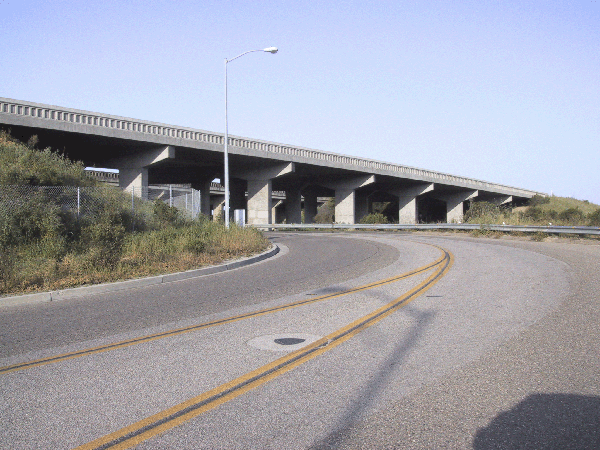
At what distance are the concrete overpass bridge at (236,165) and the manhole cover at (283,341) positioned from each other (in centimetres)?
1590

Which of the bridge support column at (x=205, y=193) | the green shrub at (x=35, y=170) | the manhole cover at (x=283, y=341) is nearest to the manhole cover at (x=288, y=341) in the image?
the manhole cover at (x=283, y=341)

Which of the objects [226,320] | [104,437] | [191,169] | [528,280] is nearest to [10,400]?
[104,437]

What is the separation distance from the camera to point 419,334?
6.34m

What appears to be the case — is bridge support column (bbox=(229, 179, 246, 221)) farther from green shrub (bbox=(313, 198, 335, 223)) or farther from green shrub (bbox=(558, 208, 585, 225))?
green shrub (bbox=(558, 208, 585, 225))

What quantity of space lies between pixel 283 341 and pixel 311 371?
119 centimetres

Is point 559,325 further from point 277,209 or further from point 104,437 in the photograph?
point 277,209

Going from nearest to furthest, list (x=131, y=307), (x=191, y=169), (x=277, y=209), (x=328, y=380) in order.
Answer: (x=328, y=380), (x=131, y=307), (x=191, y=169), (x=277, y=209)

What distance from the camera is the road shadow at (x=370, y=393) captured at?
3457 millimetres

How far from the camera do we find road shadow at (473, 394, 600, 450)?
3.42m

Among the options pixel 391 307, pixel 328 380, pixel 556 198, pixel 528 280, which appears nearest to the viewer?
pixel 328 380

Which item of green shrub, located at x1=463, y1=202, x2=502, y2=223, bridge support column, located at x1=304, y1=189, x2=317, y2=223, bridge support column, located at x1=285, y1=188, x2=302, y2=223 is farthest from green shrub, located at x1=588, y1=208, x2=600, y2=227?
bridge support column, located at x1=304, y1=189, x2=317, y2=223

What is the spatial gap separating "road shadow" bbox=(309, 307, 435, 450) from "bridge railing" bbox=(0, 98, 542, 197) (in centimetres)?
2455

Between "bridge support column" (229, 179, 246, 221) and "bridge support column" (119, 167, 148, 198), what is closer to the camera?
"bridge support column" (119, 167, 148, 198)

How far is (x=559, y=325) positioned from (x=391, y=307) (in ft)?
8.15
